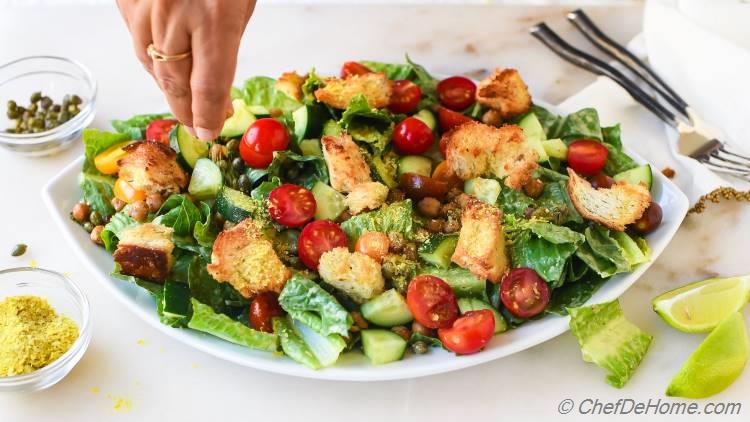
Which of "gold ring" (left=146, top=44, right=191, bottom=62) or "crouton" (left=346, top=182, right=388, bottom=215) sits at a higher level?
"gold ring" (left=146, top=44, right=191, bottom=62)

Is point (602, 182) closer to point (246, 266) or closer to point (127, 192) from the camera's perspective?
point (246, 266)

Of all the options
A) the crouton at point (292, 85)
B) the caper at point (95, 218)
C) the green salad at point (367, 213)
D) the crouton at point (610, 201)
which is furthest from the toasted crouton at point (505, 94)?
the caper at point (95, 218)

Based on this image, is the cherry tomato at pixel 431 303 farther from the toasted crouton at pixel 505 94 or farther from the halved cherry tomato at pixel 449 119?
the toasted crouton at pixel 505 94

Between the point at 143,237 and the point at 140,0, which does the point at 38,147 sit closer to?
the point at 143,237

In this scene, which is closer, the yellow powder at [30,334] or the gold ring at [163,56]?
the gold ring at [163,56]

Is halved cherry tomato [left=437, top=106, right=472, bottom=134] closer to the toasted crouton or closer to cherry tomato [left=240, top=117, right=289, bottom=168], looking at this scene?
the toasted crouton

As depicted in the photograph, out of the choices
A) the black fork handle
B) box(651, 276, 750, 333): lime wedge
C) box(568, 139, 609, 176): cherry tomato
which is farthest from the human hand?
the black fork handle
